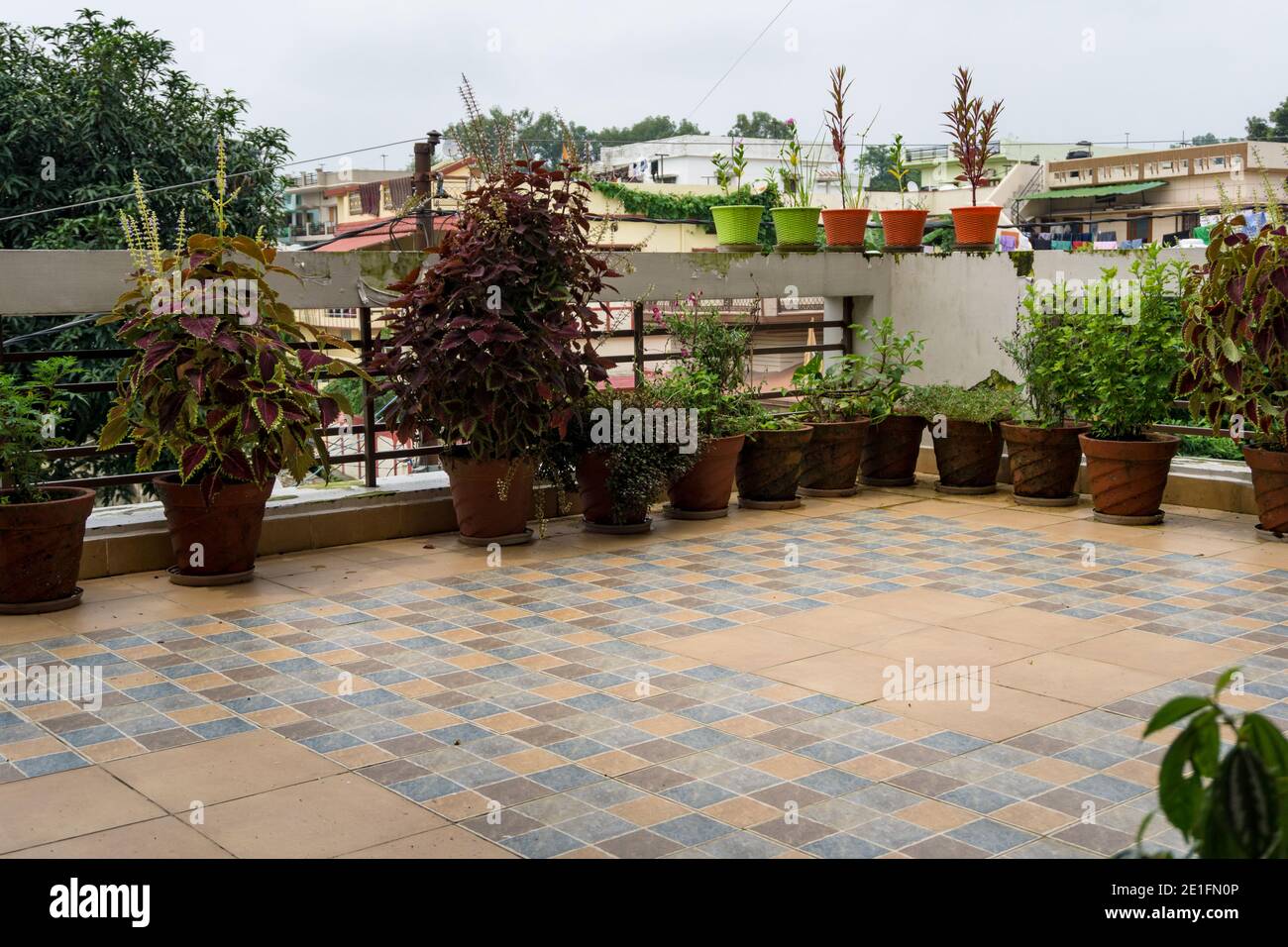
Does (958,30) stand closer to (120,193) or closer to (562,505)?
(562,505)

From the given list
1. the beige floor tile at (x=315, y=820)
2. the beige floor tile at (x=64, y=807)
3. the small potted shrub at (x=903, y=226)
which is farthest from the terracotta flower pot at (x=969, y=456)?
the beige floor tile at (x=64, y=807)

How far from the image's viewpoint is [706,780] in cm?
329

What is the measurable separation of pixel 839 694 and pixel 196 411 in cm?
286

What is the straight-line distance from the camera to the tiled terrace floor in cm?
303

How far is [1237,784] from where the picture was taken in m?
1.04

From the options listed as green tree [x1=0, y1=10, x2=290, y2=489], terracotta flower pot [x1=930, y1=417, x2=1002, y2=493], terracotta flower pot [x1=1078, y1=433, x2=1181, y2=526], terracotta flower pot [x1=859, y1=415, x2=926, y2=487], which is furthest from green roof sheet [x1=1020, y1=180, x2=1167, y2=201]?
terracotta flower pot [x1=1078, y1=433, x2=1181, y2=526]

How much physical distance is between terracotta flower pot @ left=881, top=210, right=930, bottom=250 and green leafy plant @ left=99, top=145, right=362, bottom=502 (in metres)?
4.49

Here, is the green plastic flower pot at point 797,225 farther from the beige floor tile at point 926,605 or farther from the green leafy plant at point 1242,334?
the beige floor tile at point 926,605

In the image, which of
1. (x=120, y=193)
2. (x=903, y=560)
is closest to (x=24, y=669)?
(x=903, y=560)

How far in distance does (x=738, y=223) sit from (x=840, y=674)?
4.44m

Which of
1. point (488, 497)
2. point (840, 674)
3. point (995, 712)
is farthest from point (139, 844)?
point (488, 497)

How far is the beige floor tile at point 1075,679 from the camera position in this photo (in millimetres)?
3982

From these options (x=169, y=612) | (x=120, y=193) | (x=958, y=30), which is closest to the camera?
(x=169, y=612)

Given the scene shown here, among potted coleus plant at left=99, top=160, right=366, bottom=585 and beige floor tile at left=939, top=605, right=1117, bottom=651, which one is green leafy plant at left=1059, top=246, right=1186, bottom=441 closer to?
beige floor tile at left=939, top=605, right=1117, bottom=651
